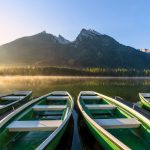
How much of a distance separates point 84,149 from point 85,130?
2.70m

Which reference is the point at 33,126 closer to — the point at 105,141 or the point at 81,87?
the point at 105,141

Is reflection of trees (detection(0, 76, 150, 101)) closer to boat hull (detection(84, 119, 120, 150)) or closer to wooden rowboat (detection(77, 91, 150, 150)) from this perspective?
wooden rowboat (detection(77, 91, 150, 150))

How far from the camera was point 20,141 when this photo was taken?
11383 millimetres

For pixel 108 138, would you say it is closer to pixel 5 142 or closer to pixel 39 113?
pixel 5 142

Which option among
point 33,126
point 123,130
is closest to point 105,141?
point 123,130

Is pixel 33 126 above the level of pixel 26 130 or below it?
above

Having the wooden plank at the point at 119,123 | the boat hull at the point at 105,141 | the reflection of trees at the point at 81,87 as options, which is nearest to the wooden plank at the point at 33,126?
→ the boat hull at the point at 105,141

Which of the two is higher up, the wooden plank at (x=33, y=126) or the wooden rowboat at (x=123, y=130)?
the wooden plank at (x=33, y=126)

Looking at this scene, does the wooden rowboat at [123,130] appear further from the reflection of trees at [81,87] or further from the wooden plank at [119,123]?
the reflection of trees at [81,87]

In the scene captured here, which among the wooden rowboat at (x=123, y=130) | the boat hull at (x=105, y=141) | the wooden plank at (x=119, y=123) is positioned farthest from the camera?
the wooden plank at (x=119, y=123)

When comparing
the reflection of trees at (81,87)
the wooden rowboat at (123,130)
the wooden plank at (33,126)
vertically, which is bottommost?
the reflection of trees at (81,87)

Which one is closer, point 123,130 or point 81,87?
point 123,130

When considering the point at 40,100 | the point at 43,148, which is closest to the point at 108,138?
the point at 43,148

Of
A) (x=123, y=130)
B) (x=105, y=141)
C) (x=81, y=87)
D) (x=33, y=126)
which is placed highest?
(x=33, y=126)
